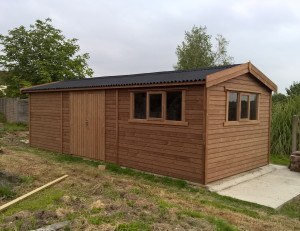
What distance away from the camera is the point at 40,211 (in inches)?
182

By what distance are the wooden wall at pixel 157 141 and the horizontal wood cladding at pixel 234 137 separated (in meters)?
0.29

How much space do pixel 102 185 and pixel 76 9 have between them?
12.6 meters

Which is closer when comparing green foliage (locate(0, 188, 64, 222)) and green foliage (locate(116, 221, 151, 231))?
green foliage (locate(116, 221, 151, 231))

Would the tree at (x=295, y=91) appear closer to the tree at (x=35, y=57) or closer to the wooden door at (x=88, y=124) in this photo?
the wooden door at (x=88, y=124)

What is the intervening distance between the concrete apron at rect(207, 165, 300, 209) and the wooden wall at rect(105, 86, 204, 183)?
2.42 ft

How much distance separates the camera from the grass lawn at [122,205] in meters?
4.34

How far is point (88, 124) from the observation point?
10289 mm

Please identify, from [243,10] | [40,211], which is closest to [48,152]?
[40,211]

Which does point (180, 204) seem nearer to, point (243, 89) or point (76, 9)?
point (243, 89)

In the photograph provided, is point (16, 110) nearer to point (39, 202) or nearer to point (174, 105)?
point (174, 105)

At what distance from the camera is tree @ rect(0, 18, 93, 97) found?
909 inches

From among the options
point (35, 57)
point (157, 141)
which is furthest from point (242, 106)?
point (35, 57)

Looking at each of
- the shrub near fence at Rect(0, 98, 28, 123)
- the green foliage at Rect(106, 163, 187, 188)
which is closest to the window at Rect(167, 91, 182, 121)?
the green foliage at Rect(106, 163, 187, 188)

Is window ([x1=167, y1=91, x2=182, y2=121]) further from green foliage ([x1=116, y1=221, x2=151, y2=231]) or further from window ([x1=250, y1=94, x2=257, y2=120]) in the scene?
green foliage ([x1=116, y1=221, x2=151, y2=231])
